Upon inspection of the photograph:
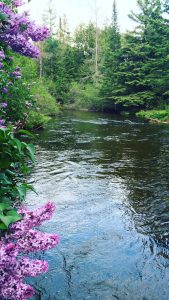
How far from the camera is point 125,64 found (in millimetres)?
34312

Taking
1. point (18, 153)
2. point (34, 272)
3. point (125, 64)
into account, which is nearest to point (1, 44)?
point (18, 153)

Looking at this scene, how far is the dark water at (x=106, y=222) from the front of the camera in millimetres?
4484

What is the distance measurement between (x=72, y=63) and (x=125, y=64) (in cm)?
1618

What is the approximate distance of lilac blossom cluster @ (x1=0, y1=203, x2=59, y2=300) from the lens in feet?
6.75

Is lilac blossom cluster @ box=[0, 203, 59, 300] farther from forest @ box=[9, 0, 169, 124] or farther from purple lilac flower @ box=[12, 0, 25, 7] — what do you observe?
forest @ box=[9, 0, 169, 124]

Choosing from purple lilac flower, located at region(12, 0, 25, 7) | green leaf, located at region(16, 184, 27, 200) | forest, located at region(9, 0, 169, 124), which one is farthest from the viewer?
forest, located at region(9, 0, 169, 124)

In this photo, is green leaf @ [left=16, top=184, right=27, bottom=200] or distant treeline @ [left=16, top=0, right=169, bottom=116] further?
distant treeline @ [left=16, top=0, right=169, bottom=116]

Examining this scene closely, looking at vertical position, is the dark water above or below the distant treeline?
below

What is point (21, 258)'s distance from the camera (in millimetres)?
2246

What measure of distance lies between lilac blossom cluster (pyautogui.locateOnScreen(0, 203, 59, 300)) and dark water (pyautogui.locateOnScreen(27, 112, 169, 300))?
2.19 meters

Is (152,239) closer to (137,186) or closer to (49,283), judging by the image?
(49,283)

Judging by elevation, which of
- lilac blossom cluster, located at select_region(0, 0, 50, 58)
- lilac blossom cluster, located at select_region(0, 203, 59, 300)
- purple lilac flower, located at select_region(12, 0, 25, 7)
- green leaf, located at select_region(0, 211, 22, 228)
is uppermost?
purple lilac flower, located at select_region(12, 0, 25, 7)

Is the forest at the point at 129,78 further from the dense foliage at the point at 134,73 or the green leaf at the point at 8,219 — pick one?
the green leaf at the point at 8,219

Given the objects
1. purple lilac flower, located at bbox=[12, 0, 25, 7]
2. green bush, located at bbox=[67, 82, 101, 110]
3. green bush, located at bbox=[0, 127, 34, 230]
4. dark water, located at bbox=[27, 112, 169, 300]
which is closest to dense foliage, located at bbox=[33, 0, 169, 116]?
green bush, located at bbox=[67, 82, 101, 110]
